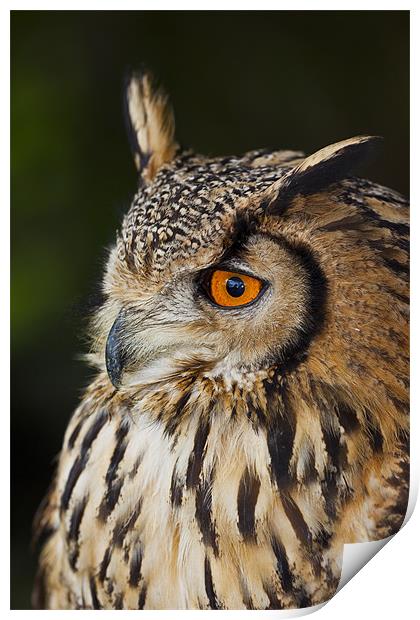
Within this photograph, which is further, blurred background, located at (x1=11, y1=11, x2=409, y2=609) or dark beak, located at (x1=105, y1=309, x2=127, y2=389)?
blurred background, located at (x1=11, y1=11, x2=409, y2=609)

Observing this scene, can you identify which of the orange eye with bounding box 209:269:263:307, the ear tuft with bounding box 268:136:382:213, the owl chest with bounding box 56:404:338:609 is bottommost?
the owl chest with bounding box 56:404:338:609

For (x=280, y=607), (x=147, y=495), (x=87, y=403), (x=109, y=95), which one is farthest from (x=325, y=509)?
(x=109, y=95)

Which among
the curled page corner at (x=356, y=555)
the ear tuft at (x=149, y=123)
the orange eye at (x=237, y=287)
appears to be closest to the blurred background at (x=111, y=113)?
the ear tuft at (x=149, y=123)

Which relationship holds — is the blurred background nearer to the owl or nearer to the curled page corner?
the owl

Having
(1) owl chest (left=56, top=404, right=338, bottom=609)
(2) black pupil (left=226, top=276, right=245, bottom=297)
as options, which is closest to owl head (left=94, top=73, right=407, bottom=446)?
(2) black pupil (left=226, top=276, right=245, bottom=297)

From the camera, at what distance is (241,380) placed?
3.69 ft

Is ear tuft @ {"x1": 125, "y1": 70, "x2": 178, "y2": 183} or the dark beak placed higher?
ear tuft @ {"x1": 125, "y1": 70, "x2": 178, "y2": 183}

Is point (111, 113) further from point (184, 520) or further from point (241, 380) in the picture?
point (184, 520)

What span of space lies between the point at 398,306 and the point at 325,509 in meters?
0.32

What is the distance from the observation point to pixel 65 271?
1.28m

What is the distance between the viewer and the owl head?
41.6 inches

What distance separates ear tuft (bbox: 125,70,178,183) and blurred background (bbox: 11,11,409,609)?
0.06 feet

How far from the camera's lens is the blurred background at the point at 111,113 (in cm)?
123
